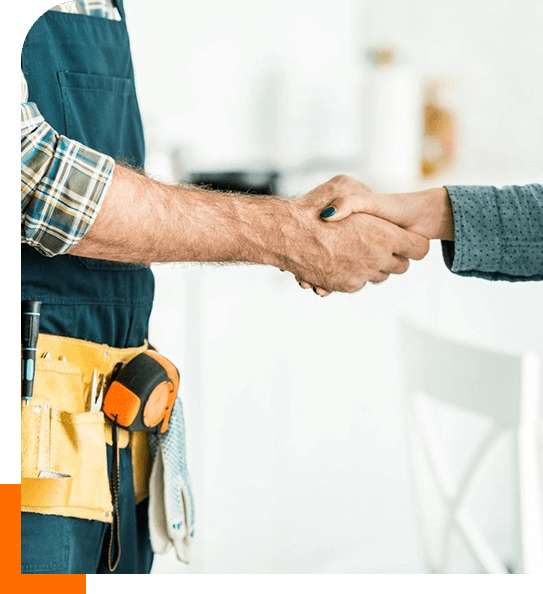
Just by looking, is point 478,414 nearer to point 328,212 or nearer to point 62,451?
point 328,212

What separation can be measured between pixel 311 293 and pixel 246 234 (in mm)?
861

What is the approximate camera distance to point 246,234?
631 mm

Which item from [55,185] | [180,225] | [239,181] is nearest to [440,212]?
[180,225]

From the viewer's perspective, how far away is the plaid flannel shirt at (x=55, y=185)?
0.51 meters

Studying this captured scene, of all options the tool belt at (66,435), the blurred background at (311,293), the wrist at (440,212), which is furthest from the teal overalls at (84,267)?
the blurred background at (311,293)

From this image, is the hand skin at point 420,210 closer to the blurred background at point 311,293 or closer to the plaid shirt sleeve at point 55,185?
the plaid shirt sleeve at point 55,185

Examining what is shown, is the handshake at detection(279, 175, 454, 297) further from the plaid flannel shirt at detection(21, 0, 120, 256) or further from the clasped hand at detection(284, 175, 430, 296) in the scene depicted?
the plaid flannel shirt at detection(21, 0, 120, 256)

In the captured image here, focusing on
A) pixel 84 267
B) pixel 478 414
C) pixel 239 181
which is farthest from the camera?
pixel 239 181

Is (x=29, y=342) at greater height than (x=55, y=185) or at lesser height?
lesser

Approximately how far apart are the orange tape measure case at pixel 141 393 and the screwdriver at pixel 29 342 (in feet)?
0.28

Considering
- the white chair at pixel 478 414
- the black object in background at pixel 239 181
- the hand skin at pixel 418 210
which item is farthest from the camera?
the black object in background at pixel 239 181

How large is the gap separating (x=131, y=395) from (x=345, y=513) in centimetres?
105

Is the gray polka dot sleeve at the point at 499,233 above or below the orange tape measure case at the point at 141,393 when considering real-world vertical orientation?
above

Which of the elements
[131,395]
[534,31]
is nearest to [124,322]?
[131,395]
